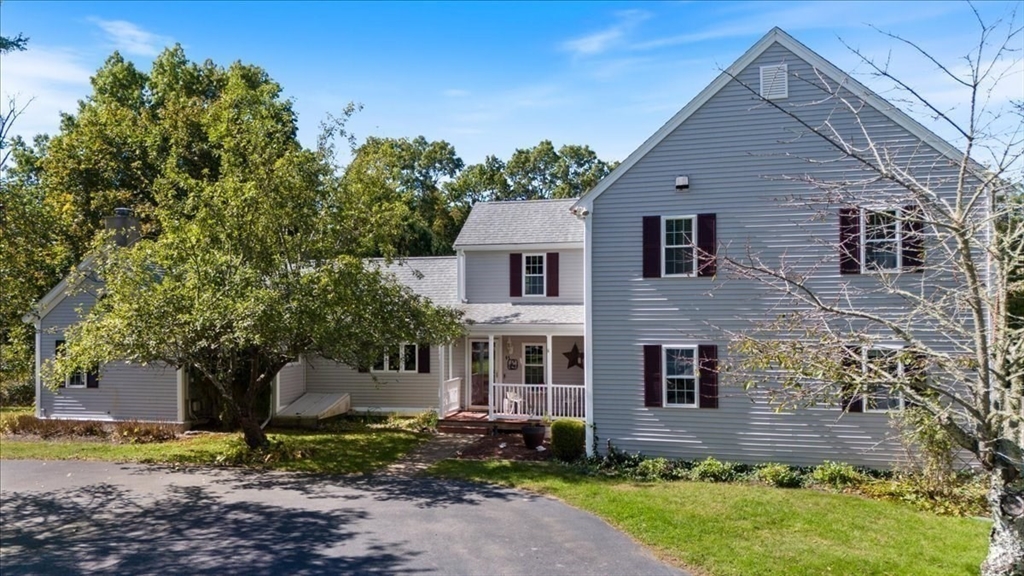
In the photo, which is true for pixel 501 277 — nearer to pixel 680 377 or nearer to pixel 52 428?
pixel 680 377

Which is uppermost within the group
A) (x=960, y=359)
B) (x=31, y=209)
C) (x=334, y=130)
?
(x=334, y=130)

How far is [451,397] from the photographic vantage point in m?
19.1

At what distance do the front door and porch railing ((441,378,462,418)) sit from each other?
0.69m

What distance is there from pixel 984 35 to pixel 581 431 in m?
10.3

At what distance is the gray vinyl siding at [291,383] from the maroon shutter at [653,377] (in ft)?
38.0

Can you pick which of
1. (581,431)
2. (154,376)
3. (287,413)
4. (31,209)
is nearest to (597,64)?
(581,431)

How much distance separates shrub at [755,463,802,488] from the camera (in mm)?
12312

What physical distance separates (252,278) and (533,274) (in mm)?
8755

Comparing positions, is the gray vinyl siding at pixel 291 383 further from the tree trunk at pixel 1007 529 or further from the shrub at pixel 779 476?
the tree trunk at pixel 1007 529

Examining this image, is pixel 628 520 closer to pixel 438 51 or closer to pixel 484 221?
pixel 438 51

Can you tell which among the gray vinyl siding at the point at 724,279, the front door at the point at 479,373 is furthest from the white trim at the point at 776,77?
the front door at the point at 479,373

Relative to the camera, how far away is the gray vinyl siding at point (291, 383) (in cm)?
2039

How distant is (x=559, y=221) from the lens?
19984 millimetres

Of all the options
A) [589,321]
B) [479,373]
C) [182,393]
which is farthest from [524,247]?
[182,393]
